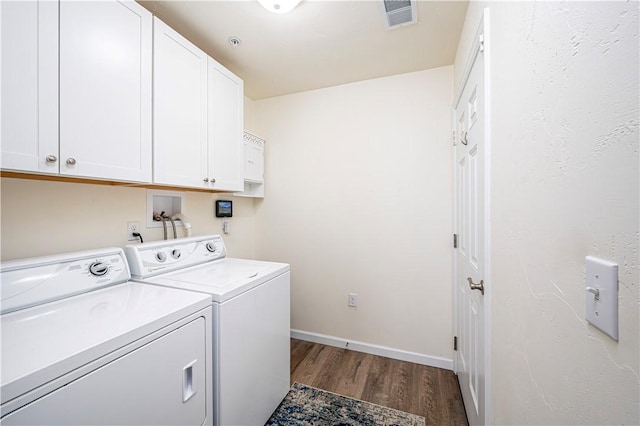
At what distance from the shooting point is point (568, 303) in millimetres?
539

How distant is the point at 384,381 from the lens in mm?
1926

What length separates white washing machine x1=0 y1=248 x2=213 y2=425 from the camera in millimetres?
658

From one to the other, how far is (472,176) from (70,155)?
6.26 feet

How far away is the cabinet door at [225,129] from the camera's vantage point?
69.0 inches

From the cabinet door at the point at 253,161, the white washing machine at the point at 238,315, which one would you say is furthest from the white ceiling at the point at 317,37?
the white washing machine at the point at 238,315

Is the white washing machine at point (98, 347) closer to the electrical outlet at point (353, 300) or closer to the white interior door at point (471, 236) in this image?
the white interior door at point (471, 236)

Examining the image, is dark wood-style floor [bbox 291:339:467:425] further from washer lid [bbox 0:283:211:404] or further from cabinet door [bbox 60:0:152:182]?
cabinet door [bbox 60:0:152:182]

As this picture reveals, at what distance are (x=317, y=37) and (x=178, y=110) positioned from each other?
1027 mm

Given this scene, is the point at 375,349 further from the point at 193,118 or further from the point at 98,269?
the point at 193,118

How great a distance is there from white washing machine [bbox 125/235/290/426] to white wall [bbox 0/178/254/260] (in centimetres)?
22

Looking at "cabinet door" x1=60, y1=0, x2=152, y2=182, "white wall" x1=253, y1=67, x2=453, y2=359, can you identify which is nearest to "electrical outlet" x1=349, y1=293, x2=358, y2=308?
"white wall" x1=253, y1=67, x2=453, y2=359

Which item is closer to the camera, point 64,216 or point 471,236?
point 64,216

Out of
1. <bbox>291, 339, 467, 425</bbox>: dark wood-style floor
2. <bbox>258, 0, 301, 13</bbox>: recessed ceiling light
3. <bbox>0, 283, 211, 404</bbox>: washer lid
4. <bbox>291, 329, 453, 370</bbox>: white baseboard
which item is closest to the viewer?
<bbox>0, 283, 211, 404</bbox>: washer lid

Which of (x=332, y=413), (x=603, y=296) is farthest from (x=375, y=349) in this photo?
(x=603, y=296)
